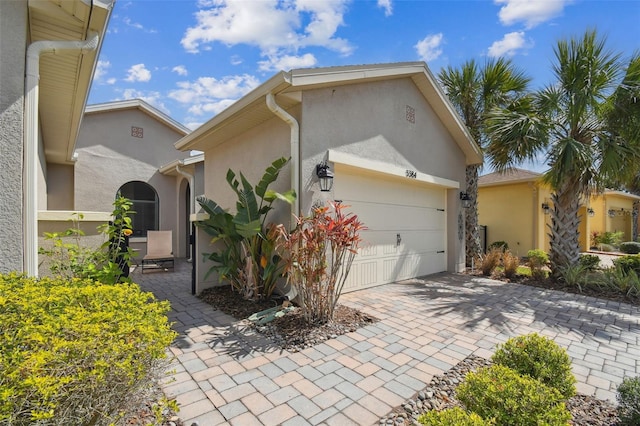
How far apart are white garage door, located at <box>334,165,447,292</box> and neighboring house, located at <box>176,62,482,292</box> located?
0.03 m

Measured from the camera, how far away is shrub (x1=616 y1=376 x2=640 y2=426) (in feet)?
8.16

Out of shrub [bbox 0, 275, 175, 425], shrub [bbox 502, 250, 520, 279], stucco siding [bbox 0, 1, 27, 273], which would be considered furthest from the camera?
shrub [bbox 502, 250, 520, 279]

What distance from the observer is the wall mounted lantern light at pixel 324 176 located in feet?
19.5

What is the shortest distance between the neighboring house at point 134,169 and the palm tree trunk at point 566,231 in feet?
40.5

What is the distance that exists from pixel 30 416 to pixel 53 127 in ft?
28.6

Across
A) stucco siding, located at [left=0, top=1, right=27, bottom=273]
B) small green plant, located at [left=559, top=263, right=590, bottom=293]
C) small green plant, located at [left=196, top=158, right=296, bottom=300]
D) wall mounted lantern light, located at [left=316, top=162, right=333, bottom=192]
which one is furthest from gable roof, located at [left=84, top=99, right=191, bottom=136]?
small green plant, located at [left=559, top=263, right=590, bottom=293]

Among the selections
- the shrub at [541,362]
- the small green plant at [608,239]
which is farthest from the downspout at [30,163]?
the small green plant at [608,239]

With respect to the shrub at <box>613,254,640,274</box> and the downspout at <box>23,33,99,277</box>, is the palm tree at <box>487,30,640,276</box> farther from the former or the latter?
the downspout at <box>23,33,99,277</box>

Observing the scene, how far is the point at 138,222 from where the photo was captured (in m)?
12.3

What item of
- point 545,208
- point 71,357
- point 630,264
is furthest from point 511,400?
point 545,208

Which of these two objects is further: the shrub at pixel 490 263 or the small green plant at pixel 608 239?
the small green plant at pixel 608 239

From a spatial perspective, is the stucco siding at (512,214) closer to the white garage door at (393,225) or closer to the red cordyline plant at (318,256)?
the white garage door at (393,225)

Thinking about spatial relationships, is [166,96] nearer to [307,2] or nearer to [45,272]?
[307,2]

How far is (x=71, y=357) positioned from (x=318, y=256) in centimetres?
344
